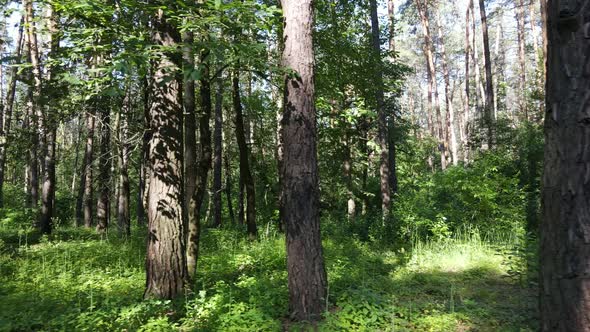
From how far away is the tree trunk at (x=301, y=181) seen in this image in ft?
14.5

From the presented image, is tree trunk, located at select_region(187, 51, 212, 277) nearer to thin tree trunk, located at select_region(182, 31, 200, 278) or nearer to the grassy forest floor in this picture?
thin tree trunk, located at select_region(182, 31, 200, 278)

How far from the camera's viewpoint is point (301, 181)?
176 inches

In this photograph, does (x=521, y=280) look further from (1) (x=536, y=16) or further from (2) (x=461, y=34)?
(2) (x=461, y=34)

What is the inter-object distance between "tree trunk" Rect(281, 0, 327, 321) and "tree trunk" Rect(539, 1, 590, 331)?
278cm

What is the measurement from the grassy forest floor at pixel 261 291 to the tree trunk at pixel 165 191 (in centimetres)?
41

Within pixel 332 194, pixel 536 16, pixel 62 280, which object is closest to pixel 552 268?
pixel 62 280

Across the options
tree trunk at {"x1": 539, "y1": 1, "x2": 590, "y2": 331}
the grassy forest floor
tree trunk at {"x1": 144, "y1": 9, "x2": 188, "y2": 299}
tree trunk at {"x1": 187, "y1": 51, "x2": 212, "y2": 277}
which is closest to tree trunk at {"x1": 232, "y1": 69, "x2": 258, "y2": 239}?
the grassy forest floor

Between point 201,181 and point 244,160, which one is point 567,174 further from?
point 244,160

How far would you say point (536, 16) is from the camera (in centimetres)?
3309

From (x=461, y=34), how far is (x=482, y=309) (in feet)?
160

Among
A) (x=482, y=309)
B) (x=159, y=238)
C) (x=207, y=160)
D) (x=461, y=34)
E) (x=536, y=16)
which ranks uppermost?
(x=461, y=34)

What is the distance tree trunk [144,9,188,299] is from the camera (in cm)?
521

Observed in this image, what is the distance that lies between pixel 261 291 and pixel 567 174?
14.7ft

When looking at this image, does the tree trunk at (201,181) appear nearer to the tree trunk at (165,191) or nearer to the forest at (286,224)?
the forest at (286,224)
